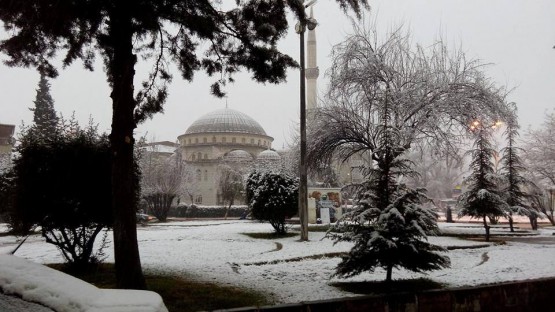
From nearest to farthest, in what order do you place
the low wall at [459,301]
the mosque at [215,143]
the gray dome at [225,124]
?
the low wall at [459,301]
the mosque at [215,143]
the gray dome at [225,124]

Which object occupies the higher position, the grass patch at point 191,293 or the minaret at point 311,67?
the minaret at point 311,67

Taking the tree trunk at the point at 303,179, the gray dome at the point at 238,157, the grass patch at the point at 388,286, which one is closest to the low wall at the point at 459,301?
the grass patch at the point at 388,286

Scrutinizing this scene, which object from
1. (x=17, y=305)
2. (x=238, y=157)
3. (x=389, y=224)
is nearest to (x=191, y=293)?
(x=389, y=224)

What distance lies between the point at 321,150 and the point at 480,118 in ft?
25.0

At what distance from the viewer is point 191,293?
279 inches

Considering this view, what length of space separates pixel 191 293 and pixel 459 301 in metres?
4.06

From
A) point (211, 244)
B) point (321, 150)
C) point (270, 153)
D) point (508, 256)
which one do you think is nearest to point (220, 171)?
point (270, 153)

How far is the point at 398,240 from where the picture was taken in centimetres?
730

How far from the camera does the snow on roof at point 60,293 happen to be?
2.67 m

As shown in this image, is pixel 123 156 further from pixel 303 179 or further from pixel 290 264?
pixel 303 179

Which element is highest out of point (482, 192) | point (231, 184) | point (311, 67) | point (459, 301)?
point (311, 67)

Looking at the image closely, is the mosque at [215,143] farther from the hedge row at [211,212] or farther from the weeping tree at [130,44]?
the weeping tree at [130,44]

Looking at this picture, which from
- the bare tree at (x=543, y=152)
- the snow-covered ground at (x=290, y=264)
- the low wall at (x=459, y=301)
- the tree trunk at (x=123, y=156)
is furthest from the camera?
the bare tree at (x=543, y=152)

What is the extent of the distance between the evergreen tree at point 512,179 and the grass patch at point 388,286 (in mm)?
15694
